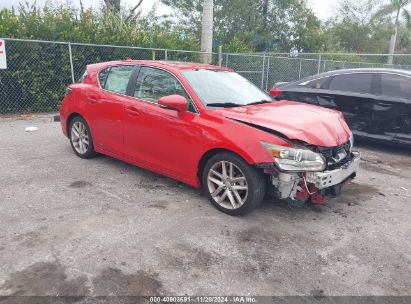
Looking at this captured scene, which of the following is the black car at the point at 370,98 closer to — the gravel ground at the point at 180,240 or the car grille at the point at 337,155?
the gravel ground at the point at 180,240

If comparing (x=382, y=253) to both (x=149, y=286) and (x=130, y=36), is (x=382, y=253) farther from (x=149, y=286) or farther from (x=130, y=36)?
(x=130, y=36)

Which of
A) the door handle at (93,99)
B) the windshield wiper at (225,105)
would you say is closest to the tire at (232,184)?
the windshield wiper at (225,105)

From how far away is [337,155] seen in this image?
405 cm

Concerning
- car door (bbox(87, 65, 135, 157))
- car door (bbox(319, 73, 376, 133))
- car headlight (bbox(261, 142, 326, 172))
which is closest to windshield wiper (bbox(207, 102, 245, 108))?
car headlight (bbox(261, 142, 326, 172))

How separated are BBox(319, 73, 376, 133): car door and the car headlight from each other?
3696 millimetres

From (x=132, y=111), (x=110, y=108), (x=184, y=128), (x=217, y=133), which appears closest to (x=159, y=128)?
(x=184, y=128)

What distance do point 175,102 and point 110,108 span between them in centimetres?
138

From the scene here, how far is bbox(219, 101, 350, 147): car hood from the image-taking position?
378cm

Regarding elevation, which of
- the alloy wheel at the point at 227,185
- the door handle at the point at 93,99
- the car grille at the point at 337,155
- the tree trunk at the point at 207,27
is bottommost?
the alloy wheel at the point at 227,185

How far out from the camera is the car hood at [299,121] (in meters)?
3.78

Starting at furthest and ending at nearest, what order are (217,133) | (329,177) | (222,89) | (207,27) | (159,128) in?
(207,27) → (222,89) → (159,128) → (217,133) → (329,177)

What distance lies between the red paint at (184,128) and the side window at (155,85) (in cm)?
7

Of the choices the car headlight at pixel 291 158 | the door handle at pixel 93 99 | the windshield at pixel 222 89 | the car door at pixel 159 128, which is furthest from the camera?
the door handle at pixel 93 99

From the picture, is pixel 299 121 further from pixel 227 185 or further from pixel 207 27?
pixel 207 27
